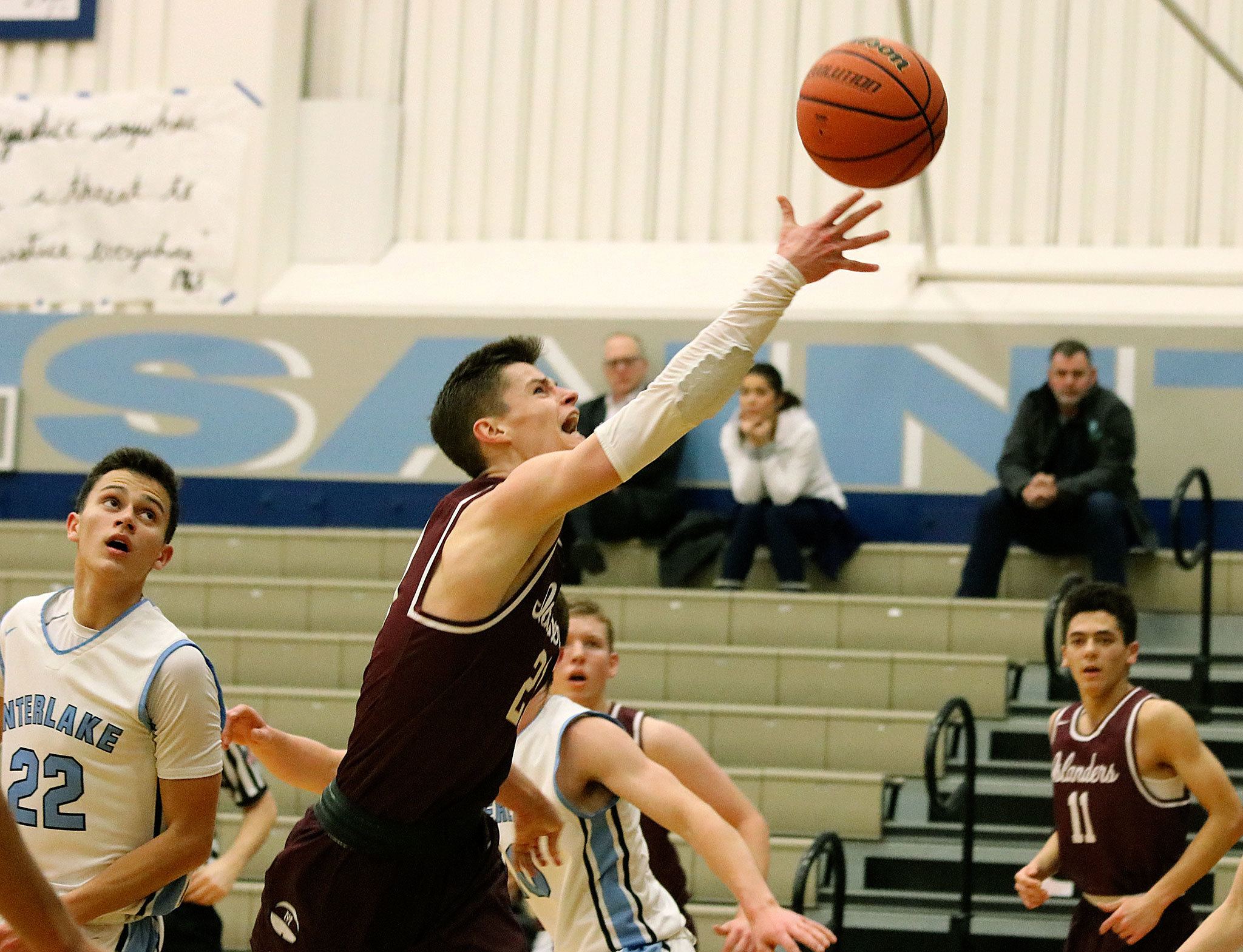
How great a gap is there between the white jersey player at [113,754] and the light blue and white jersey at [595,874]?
2.86ft

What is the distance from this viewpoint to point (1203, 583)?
25.7 feet

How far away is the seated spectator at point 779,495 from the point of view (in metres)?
8.69

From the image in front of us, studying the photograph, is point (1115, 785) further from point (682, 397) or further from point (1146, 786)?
point (682, 397)

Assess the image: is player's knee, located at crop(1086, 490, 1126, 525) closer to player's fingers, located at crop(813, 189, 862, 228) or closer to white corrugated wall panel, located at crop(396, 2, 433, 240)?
white corrugated wall panel, located at crop(396, 2, 433, 240)

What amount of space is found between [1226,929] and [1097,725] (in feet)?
5.52

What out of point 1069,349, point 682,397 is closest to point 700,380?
point 682,397

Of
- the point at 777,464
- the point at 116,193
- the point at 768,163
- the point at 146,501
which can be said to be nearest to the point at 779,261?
the point at 146,501

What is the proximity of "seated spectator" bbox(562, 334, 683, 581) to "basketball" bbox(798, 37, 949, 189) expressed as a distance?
4613mm

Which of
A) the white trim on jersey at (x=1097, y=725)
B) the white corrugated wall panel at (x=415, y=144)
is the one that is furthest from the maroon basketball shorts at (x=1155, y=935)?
the white corrugated wall panel at (x=415, y=144)

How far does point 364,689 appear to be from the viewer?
3.43 meters

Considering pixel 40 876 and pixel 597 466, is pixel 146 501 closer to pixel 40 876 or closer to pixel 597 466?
pixel 597 466

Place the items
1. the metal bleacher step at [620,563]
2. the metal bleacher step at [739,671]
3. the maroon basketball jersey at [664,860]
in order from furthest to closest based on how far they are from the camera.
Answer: the metal bleacher step at [620,563] < the metal bleacher step at [739,671] < the maroon basketball jersey at [664,860]

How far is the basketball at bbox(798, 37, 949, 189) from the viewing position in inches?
164

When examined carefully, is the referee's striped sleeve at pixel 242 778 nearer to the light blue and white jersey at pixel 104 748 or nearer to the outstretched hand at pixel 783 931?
the light blue and white jersey at pixel 104 748
